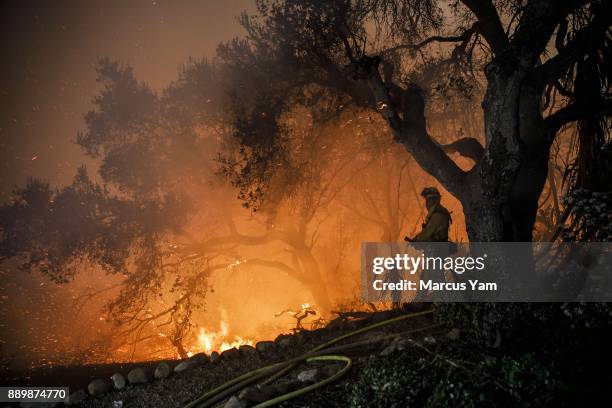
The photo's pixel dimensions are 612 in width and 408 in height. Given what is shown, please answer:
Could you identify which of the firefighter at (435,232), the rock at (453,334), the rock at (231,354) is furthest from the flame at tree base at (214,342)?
the rock at (453,334)

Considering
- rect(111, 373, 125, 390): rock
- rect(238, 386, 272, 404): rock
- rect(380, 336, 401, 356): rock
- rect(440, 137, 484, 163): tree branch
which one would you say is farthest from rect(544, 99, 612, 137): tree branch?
rect(111, 373, 125, 390): rock

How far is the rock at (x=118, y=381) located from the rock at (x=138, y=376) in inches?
5.0

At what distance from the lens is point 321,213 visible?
64.3 ft

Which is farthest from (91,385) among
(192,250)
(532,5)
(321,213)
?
(321,213)

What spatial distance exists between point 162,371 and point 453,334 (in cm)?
534

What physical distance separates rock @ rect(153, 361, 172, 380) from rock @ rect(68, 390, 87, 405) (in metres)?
1.24

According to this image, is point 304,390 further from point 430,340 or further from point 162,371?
point 162,371

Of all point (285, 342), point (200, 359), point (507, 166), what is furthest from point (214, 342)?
point (507, 166)

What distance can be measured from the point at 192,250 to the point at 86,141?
4.71 m

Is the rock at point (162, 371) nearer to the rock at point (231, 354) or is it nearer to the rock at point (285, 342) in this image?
the rock at point (231, 354)

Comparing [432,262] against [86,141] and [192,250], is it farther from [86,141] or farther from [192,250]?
[86,141]

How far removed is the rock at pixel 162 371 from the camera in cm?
766

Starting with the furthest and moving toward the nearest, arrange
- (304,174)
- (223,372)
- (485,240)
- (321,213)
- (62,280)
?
(321,213) → (304,174) → (62,280) → (223,372) → (485,240)

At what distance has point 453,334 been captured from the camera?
5.92m
